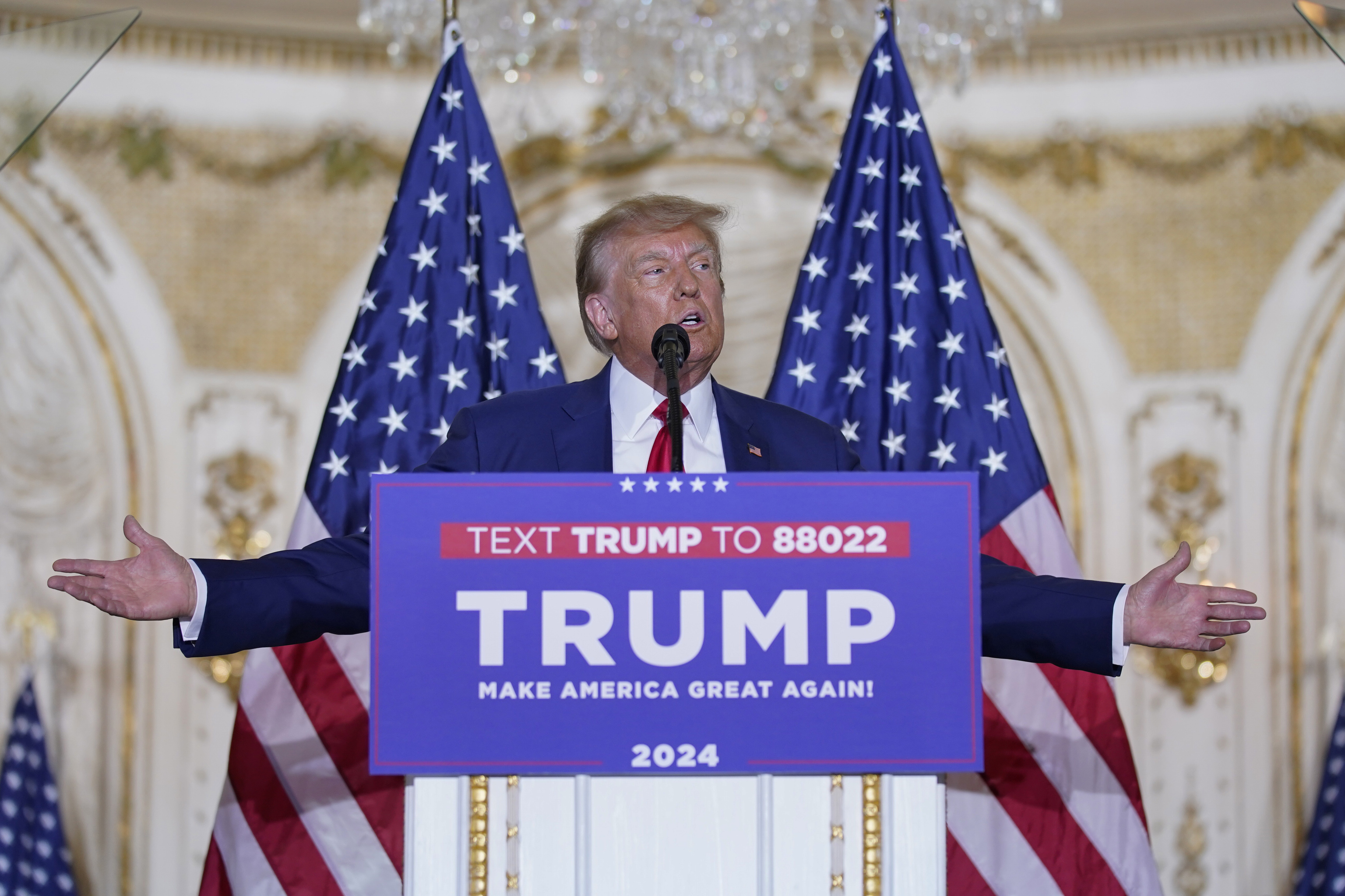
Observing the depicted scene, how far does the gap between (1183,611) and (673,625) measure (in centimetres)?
67

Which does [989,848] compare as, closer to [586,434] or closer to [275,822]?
[586,434]

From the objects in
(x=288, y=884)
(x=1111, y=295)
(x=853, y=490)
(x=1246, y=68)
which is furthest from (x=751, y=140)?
(x=853, y=490)

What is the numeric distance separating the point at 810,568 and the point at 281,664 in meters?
1.88

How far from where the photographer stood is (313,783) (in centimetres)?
320

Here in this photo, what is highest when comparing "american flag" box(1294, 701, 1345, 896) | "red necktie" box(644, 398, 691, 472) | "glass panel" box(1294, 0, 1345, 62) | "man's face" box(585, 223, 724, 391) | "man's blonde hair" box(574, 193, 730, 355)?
"glass panel" box(1294, 0, 1345, 62)

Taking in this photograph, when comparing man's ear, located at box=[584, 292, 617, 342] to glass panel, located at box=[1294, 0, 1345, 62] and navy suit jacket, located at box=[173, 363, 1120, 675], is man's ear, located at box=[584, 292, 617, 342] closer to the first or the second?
navy suit jacket, located at box=[173, 363, 1120, 675]

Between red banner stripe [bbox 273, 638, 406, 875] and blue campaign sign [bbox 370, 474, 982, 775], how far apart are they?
5.11ft

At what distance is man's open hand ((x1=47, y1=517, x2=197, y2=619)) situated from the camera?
1.84 metres

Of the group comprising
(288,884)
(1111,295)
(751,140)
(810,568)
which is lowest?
(288,884)

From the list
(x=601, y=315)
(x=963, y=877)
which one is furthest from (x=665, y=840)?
(x=963, y=877)

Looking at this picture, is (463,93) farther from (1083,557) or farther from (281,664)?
(1083,557)

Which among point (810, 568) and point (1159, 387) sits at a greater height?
point (1159, 387)

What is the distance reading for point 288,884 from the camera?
3.11 meters

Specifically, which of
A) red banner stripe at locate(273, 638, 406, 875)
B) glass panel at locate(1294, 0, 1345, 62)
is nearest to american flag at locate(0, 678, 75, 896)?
red banner stripe at locate(273, 638, 406, 875)
